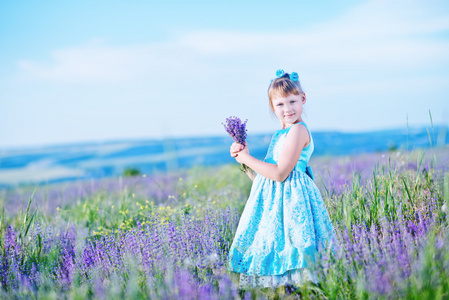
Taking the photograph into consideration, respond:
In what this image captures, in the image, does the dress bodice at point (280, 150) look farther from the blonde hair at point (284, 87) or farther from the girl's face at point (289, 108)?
the blonde hair at point (284, 87)

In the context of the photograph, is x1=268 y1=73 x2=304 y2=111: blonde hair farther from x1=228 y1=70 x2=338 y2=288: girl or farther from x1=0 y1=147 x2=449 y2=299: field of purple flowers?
x1=0 y1=147 x2=449 y2=299: field of purple flowers

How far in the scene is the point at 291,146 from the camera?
7.72 feet

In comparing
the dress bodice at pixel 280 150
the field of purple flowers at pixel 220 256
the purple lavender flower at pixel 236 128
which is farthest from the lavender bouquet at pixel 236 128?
the field of purple flowers at pixel 220 256

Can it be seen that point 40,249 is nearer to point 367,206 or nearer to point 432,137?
point 367,206

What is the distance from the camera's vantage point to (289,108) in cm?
248

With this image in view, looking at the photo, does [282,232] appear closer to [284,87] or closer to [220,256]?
[220,256]

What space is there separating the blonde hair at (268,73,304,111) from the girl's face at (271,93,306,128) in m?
0.03

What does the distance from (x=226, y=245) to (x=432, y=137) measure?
6.51 ft

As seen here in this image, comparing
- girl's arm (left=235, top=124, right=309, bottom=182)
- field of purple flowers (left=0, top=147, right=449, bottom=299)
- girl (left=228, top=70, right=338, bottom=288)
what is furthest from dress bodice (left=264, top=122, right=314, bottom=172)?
field of purple flowers (left=0, top=147, right=449, bottom=299)

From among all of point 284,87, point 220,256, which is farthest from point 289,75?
point 220,256

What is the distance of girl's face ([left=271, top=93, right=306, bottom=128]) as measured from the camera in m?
2.49

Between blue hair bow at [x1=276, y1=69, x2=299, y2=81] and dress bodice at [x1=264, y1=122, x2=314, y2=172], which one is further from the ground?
blue hair bow at [x1=276, y1=69, x2=299, y2=81]

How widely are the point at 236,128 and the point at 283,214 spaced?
65 centimetres

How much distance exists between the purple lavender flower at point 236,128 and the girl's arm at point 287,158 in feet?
0.63
